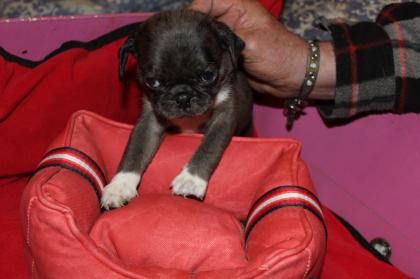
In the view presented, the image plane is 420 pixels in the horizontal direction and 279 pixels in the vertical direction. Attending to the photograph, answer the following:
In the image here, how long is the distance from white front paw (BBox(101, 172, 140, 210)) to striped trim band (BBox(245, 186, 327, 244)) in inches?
24.7

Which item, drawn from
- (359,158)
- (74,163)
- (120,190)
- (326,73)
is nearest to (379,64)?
(326,73)

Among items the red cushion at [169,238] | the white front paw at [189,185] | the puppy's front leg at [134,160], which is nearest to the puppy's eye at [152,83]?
the puppy's front leg at [134,160]

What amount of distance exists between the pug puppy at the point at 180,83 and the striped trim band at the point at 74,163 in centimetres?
11

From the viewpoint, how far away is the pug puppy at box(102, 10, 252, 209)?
263 centimetres


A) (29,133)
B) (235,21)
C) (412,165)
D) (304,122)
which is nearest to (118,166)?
(29,133)

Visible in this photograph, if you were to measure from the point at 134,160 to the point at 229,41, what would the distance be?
2.74 ft

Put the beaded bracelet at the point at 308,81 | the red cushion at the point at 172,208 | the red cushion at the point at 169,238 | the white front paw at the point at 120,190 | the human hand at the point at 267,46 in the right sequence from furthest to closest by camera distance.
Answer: the beaded bracelet at the point at 308,81
the human hand at the point at 267,46
the white front paw at the point at 120,190
the red cushion at the point at 169,238
the red cushion at the point at 172,208

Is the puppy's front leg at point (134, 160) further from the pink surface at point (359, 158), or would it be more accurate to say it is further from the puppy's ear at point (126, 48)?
the pink surface at point (359, 158)

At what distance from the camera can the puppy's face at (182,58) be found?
2631 millimetres

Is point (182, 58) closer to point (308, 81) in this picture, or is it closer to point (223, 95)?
point (223, 95)

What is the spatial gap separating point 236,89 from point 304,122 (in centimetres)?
64

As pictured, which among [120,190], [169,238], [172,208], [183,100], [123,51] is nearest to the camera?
[169,238]

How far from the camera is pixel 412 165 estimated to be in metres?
2.98

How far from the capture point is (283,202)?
7.68 ft
